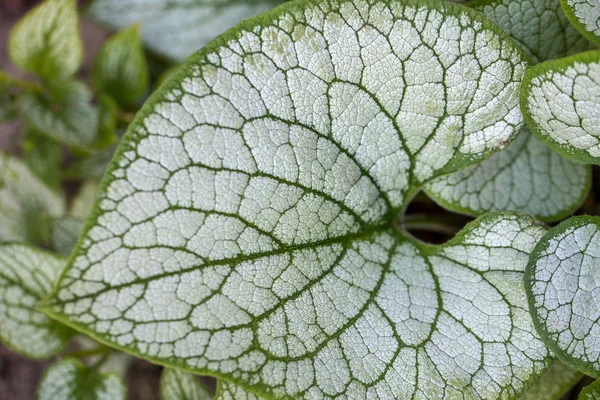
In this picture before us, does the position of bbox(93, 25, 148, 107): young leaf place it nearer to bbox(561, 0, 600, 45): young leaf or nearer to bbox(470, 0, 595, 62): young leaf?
bbox(470, 0, 595, 62): young leaf

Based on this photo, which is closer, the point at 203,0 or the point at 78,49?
the point at 78,49

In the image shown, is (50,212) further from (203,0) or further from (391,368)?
(391,368)

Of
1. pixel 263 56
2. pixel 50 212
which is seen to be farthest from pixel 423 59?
pixel 50 212

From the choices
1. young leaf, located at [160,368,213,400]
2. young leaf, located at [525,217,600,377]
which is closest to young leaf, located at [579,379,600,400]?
young leaf, located at [525,217,600,377]

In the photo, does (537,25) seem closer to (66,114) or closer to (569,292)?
(569,292)

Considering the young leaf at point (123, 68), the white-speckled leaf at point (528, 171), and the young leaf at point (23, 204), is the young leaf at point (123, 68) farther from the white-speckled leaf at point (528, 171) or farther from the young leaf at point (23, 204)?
the white-speckled leaf at point (528, 171)

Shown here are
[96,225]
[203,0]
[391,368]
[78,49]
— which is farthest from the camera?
[203,0]

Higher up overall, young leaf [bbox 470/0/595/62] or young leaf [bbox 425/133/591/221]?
young leaf [bbox 470/0/595/62]
